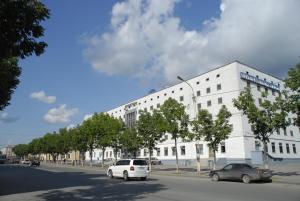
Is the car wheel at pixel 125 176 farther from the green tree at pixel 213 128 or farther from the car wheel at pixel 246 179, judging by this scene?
the green tree at pixel 213 128

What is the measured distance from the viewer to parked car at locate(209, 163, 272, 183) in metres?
24.8

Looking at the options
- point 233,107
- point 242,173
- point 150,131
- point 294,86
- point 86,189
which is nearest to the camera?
point 86,189

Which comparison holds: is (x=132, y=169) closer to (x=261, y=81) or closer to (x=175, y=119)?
(x=175, y=119)

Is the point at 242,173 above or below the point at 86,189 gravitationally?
above

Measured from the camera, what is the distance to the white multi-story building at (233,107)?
5834 cm

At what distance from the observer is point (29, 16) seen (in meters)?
10.8

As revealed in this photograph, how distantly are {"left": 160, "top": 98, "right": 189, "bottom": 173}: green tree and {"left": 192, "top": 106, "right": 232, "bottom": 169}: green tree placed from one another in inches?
157

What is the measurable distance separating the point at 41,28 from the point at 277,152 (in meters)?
58.2

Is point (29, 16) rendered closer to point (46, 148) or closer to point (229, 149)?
point (229, 149)

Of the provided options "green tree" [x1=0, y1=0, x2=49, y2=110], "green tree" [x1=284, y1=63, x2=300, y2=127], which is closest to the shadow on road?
"green tree" [x1=0, y1=0, x2=49, y2=110]

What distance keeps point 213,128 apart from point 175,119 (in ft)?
21.2

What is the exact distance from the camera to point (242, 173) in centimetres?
2559

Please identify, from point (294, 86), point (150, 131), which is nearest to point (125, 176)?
point (294, 86)

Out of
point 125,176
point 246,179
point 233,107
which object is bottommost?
point 246,179
